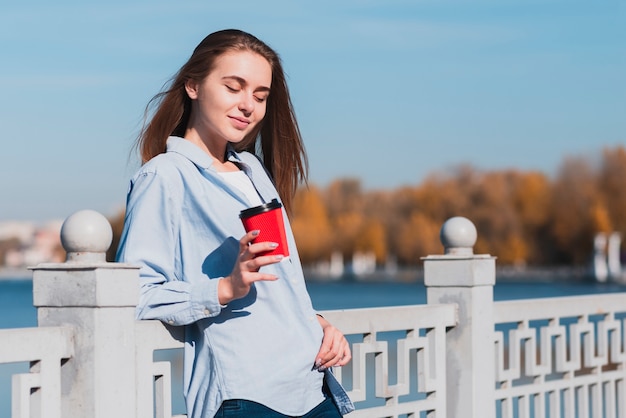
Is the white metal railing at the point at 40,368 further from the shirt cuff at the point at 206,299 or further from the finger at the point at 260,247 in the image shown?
the finger at the point at 260,247

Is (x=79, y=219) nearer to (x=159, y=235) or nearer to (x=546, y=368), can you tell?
(x=159, y=235)

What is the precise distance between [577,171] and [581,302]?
66434 mm

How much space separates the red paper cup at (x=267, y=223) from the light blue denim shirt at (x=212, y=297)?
0.19 meters

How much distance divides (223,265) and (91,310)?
1.03ft

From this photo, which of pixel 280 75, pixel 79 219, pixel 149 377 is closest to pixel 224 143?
pixel 280 75

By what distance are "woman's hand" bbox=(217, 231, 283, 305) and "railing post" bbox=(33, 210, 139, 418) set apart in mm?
219

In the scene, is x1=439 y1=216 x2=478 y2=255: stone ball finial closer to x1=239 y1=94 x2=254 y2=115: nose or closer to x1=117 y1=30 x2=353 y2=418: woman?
x1=117 y1=30 x2=353 y2=418: woman

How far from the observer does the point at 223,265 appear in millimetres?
2457

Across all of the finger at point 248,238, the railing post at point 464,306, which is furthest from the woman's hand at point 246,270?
the railing post at point 464,306

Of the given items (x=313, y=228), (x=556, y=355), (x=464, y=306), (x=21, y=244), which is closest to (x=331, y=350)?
(x=464, y=306)

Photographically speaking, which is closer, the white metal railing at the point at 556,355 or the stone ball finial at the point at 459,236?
the stone ball finial at the point at 459,236

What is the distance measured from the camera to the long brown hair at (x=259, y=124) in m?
2.56

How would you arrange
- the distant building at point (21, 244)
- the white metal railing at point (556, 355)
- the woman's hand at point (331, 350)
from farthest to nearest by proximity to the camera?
1. the distant building at point (21, 244)
2. the white metal railing at point (556, 355)
3. the woman's hand at point (331, 350)

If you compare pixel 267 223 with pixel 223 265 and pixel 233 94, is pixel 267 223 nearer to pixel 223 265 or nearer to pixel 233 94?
pixel 223 265
